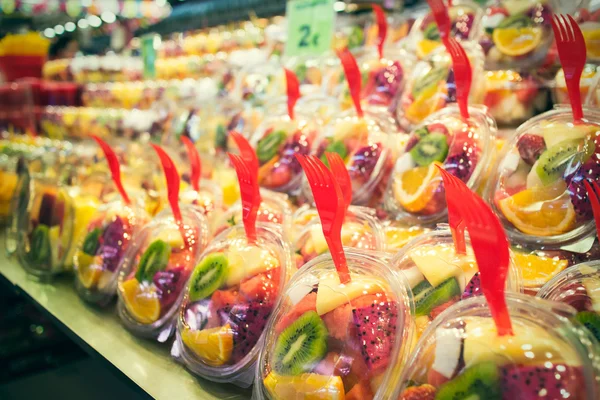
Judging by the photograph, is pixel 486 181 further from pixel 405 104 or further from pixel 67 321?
pixel 67 321

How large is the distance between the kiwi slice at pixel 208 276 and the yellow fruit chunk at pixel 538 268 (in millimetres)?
667

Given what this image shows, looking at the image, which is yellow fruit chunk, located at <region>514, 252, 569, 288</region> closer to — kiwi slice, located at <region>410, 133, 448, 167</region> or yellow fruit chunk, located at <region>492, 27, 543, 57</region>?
kiwi slice, located at <region>410, 133, 448, 167</region>

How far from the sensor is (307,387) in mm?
944

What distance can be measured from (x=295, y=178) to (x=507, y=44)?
826mm

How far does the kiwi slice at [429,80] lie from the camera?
5.65 feet

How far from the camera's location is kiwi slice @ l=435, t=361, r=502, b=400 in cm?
73

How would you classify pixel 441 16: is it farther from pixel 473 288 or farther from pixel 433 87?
pixel 473 288

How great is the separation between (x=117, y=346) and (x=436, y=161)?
3.38ft

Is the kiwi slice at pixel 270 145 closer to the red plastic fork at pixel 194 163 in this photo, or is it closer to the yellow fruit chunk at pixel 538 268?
the red plastic fork at pixel 194 163

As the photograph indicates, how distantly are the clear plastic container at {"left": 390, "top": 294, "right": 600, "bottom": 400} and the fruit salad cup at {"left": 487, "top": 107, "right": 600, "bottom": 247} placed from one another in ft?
1.31

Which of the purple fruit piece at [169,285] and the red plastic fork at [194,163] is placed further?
the red plastic fork at [194,163]

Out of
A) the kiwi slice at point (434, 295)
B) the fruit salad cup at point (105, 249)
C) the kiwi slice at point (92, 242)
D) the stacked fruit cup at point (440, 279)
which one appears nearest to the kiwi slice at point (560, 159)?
the stacked fruit cup at point (440, 279)

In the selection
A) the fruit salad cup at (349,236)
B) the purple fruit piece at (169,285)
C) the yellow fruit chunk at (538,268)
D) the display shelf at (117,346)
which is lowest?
the display shelf at (117,346)

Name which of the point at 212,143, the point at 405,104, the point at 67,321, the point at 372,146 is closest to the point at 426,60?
the point at 405,104
